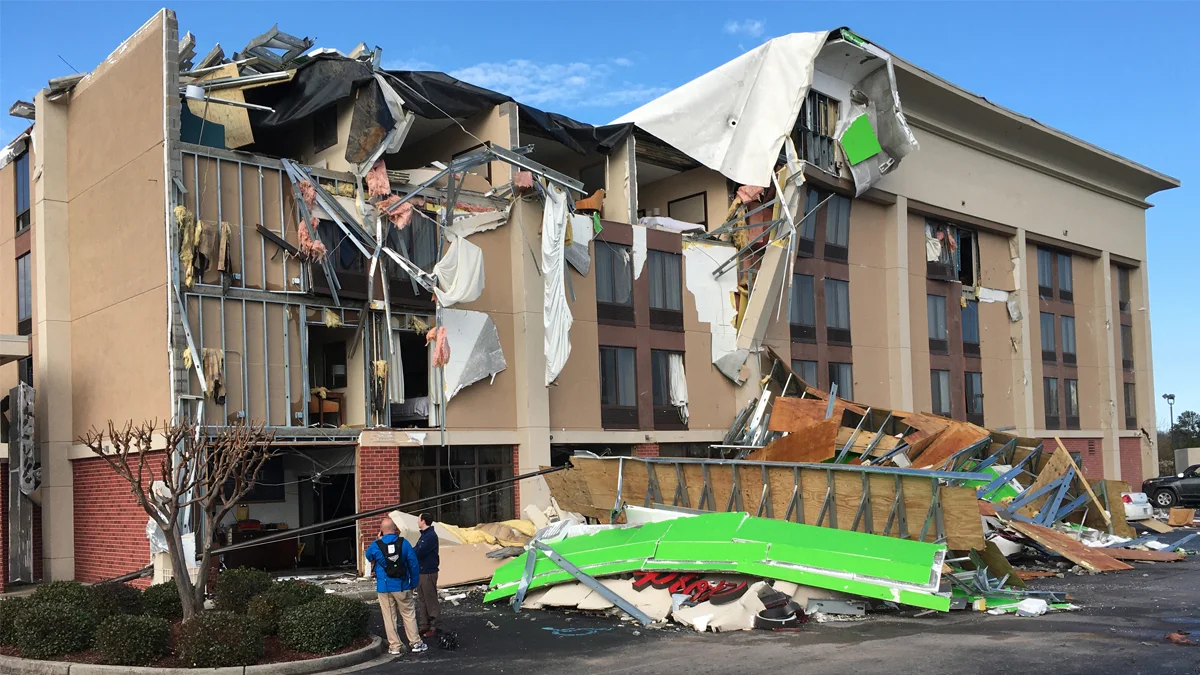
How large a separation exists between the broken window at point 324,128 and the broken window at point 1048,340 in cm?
3055

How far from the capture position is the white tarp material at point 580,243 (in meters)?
27.1

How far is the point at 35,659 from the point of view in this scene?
12664 mm

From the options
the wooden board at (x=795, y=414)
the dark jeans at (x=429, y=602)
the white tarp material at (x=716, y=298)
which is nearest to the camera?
the dark jeans at (x=429, y=602)

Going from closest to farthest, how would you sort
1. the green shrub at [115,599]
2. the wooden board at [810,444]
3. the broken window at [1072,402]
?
1. the green shrub at [115,599]
2. the wooden board at [810,444]
3. the broken window at [1072,402]

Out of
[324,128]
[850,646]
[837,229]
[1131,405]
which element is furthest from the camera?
[1131,405]

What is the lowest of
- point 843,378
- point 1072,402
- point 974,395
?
point 1072,402

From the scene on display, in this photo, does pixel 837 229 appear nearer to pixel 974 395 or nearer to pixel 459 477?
pixel 974 395

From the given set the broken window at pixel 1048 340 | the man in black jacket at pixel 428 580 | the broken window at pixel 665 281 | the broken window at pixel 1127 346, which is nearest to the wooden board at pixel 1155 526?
the broken window at pixel 1048 340

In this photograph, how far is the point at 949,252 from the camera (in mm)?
40219

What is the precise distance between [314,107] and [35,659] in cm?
1413

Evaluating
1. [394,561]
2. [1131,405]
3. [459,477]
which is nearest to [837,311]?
[459,477]

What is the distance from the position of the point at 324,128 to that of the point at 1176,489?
33637 millimetres

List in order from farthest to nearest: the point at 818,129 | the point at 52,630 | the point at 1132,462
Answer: the point at 1132,462
the point at 818,129
the point at 52,630

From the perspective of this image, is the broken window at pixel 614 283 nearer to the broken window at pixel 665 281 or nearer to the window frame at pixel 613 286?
the window frame at pixel 613 286
